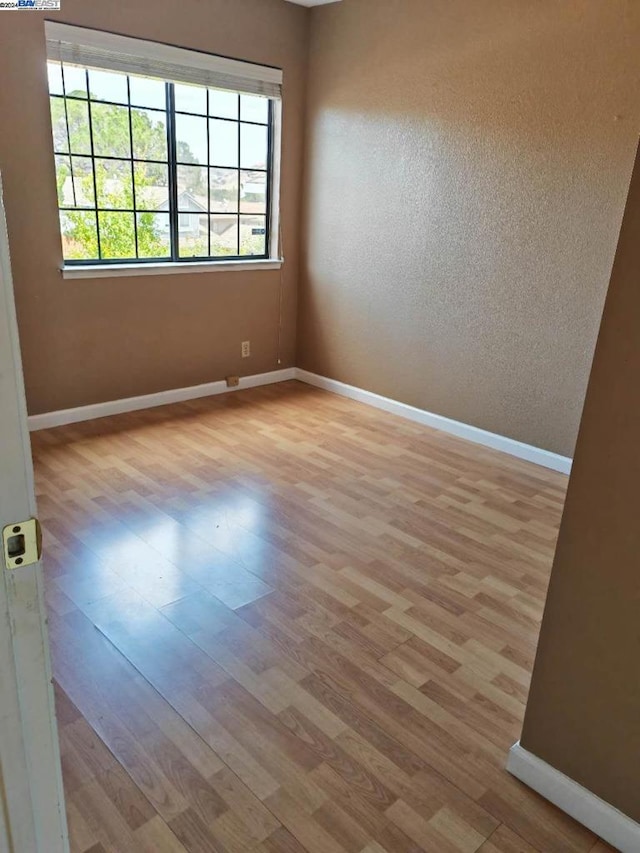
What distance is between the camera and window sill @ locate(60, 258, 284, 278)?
146 inches

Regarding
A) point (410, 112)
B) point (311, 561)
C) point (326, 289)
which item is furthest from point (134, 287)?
point (311, 561)

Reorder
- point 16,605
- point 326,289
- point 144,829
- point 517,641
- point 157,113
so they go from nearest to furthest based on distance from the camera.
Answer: point 16,605
point 144,829
point 517,641
point 157,113
point 326,289

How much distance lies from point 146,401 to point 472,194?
7.94 ft

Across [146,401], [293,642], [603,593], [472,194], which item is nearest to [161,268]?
[146,401]

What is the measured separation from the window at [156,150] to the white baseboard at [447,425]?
111 centimetres

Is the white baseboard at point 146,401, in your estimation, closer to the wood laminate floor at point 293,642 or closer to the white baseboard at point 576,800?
the wood laminate floor at point 293,642

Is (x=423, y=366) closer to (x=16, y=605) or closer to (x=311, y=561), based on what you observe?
(x=311, y=561)

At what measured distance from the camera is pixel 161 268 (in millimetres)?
4043

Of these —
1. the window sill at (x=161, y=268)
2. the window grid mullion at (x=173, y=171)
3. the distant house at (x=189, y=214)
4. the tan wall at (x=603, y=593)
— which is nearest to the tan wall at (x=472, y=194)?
the window sill at (x=161, y=268)

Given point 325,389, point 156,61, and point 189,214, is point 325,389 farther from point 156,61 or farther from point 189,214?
point 156,61

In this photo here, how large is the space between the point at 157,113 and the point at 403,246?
1.71 meters

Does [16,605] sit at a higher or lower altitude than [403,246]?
lower

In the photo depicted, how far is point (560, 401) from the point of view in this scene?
3.49 m

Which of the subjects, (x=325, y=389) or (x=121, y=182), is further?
(x=325, y=389)
